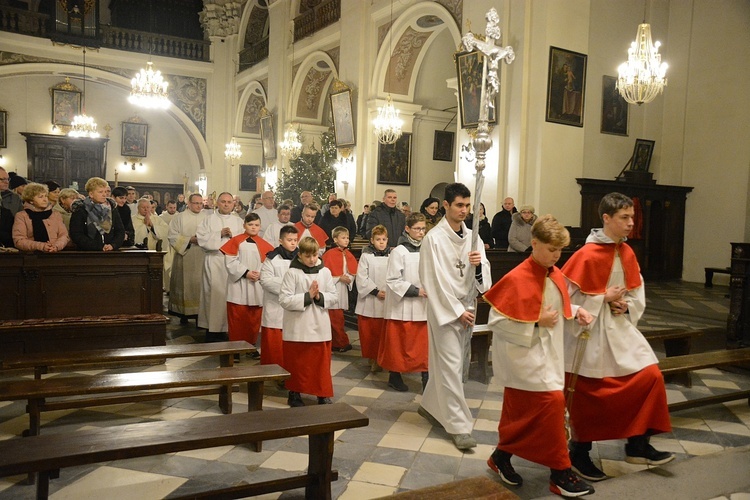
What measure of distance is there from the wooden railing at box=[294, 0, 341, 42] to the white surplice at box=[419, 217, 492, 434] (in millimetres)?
12847

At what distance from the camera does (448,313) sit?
4059mm

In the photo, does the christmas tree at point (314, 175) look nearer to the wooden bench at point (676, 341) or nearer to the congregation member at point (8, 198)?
the congregation member at point (8, 198)

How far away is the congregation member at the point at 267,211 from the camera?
10359 mm

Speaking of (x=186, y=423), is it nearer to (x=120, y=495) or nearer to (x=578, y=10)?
(x=120, y=495)

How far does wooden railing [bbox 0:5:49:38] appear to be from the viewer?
18.5 m

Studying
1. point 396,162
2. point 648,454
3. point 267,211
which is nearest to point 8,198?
point 267,211

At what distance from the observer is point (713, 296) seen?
10.8 meters

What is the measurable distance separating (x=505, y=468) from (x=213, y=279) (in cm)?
459

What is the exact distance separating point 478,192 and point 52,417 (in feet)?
11.7

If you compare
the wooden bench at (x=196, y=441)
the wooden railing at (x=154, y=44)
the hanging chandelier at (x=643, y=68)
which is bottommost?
the wooden bench at (x=196, y=441)

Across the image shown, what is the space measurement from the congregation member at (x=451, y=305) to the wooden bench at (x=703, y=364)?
153cm

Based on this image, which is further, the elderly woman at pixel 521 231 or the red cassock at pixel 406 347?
the elderly woman at pixel 521 231

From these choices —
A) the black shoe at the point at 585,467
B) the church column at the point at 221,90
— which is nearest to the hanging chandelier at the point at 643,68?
the black shoe at the point at 585,467

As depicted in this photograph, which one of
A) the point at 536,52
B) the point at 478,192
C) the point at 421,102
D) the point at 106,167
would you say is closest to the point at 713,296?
the point at 536,52
